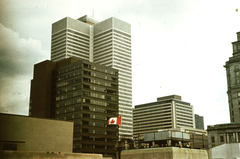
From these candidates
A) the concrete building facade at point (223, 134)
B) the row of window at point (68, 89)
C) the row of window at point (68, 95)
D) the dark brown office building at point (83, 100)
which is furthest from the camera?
the row of window at point (68, 89)

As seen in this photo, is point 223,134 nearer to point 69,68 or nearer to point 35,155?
point 35,155

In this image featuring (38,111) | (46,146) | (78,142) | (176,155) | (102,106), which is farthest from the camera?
(38,111)

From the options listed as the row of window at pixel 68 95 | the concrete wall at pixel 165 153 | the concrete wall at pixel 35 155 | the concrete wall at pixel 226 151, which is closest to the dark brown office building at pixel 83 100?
the row of window at pixel 68 95

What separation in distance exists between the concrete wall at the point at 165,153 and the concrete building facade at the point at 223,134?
265 feet

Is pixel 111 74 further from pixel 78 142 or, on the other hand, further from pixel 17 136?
pixel 17 136

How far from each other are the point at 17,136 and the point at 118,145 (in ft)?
115

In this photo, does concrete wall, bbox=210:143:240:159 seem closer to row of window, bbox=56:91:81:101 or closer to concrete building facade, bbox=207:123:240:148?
concrete building facade, bbox=207:123:240:148

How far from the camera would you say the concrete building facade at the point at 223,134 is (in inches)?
4142

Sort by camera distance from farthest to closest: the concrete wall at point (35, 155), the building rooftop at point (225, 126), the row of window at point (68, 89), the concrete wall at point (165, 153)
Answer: the row of window at point (68, 89) < the building rooftop at point (225, 126) < the concrete wall at point (35, 155) < the concrete wall at point (165, 153)

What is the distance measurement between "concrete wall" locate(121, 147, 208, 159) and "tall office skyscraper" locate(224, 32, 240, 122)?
97.8 meters

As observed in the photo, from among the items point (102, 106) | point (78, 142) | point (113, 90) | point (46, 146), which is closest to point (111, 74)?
point (113, 90)

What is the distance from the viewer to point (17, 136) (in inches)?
2328

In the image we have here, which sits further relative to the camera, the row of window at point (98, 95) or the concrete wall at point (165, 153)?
the row of window at point (98, 95)

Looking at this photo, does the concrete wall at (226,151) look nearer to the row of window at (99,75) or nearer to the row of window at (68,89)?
the row of window at (68,89)
